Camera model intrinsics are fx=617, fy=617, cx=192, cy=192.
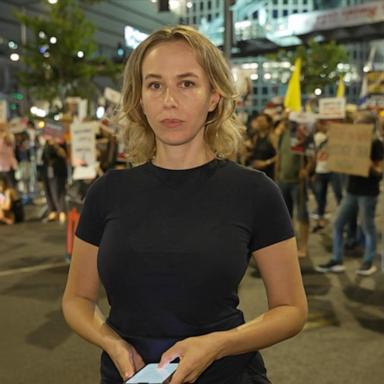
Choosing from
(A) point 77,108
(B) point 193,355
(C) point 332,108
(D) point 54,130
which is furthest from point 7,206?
(B) point 193,355

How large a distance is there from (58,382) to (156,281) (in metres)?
2.80

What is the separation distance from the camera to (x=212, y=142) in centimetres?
176

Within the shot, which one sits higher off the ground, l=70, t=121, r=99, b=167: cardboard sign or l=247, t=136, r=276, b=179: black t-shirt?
l=70, t=121, r=99, b=167: cardboard sign

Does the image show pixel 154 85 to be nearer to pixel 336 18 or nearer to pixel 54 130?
pixel 54 130

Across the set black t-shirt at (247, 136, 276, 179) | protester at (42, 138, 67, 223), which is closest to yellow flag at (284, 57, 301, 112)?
black t-shirt at (247, 136, 276, 179)

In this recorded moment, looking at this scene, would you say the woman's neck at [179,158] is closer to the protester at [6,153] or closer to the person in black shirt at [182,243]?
the person in black shirt at [182,243]

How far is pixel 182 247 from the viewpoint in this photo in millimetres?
1540

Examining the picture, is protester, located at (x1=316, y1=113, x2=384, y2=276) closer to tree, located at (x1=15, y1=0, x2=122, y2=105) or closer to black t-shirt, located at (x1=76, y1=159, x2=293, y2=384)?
black t-shirt, located at (x1=76, y1=159, x2=293, y2=384)

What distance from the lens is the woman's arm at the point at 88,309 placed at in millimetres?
1536

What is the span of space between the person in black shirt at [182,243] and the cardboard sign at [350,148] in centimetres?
562

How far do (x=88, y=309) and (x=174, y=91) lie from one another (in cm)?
63

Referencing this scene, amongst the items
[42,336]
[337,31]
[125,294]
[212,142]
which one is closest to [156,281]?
[125,294]

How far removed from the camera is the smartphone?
1313 millimetres

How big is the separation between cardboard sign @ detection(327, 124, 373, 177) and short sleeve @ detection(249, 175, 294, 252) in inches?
220
